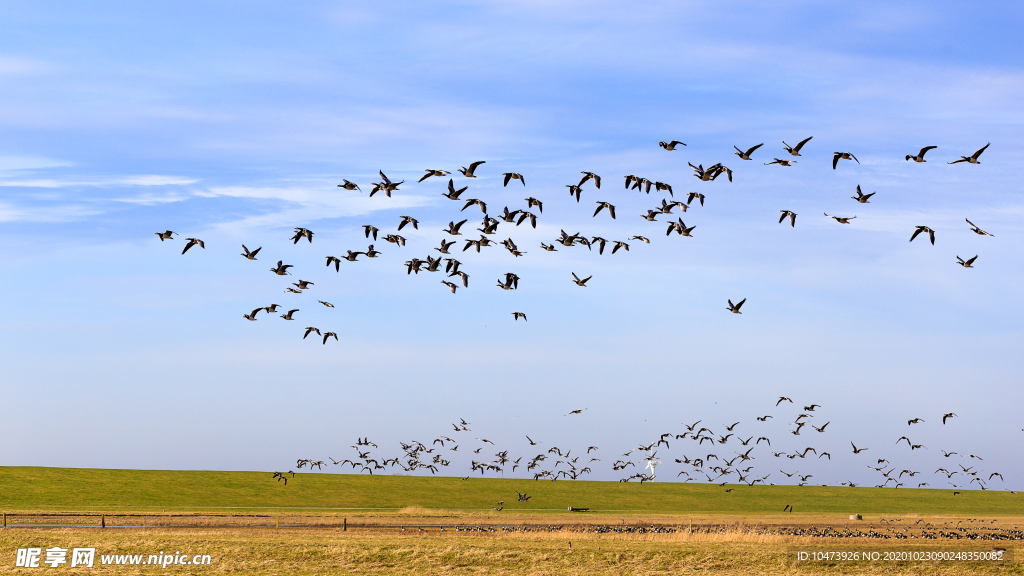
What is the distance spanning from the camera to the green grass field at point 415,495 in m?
89.9

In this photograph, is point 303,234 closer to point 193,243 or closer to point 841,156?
point 193,243

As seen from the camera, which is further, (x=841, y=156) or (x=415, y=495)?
(x=415, y=495)

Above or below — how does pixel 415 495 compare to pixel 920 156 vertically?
below

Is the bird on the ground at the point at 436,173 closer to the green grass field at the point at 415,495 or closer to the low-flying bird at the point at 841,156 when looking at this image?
the low-flying bird at the point at 841,156

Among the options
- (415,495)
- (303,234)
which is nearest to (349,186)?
(303,234)

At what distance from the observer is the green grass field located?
89.9m

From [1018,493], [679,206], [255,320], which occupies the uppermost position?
[679,206]

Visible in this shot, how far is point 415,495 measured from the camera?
341ft

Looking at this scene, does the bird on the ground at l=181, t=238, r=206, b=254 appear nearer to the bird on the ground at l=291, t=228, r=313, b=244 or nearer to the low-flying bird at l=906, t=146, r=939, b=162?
the bird on the ground at l=291, t=228, r=313, b=244

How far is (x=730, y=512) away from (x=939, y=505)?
139 feet

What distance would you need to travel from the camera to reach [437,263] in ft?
152

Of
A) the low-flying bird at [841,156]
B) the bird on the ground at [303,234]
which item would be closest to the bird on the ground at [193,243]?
the bird on the ground at [303,234]

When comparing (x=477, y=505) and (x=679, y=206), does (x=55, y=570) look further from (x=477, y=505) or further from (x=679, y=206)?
(x=477, y=505)

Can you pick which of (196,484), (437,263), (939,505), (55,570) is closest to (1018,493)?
(939,505)
